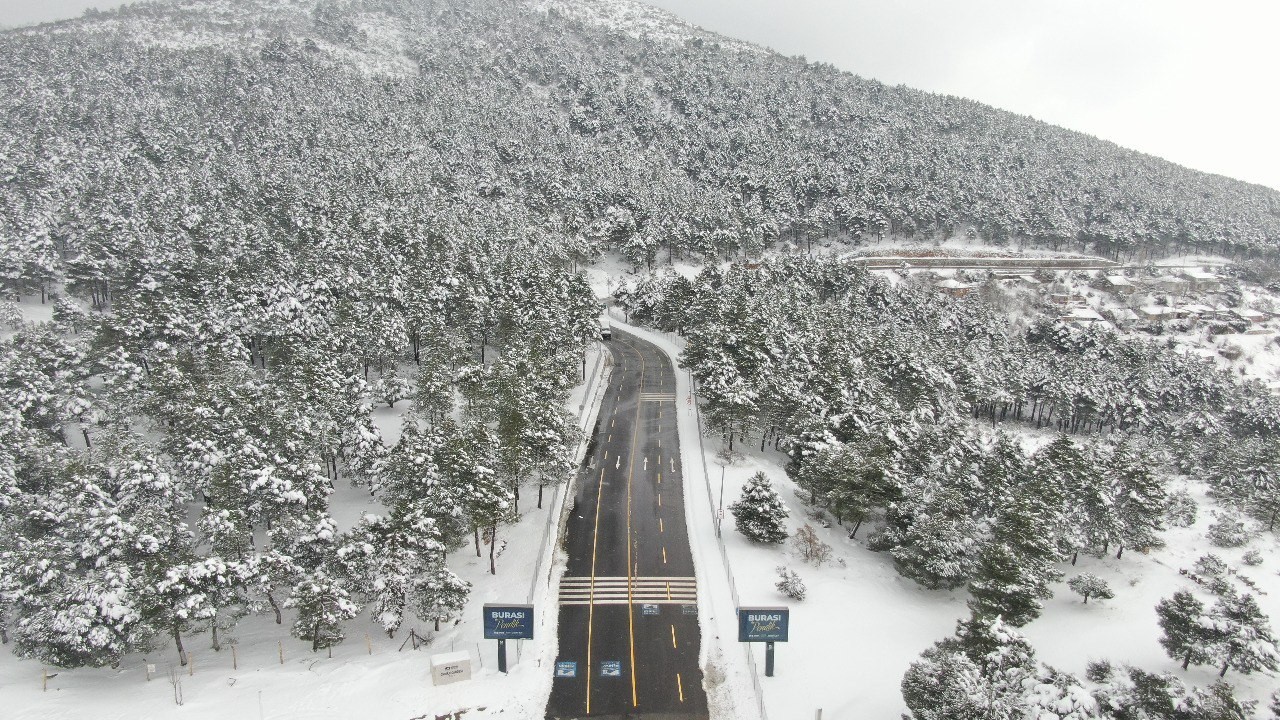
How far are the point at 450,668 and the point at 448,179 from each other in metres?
115

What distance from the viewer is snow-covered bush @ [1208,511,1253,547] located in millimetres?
53750

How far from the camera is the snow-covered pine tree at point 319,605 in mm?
31719

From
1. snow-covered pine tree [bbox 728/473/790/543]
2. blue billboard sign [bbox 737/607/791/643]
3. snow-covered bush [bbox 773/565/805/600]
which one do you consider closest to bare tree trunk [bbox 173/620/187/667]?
blue billboard sign [bbox 737/607/791/643]

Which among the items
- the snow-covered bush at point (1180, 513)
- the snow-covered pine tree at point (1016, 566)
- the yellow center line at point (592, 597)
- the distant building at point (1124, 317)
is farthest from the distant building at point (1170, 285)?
the yellow center line at point (592, 597)

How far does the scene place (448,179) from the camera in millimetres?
129250

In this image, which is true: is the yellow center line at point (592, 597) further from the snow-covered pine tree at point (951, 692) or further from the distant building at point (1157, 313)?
the distant building at point (1157, 313)

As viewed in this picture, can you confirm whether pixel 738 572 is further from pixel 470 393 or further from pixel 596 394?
pixel 596 394

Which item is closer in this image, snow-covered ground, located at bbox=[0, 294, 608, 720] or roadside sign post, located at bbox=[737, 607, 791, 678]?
snow-covered ground, located at bbox=[0, 294, 608, 720]

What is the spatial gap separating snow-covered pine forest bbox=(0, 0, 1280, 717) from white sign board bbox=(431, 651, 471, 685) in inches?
113

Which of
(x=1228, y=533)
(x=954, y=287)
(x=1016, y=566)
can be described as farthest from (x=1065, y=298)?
(x=1016, y=566)

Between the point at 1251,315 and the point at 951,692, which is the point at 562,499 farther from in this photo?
the point at 1251,315

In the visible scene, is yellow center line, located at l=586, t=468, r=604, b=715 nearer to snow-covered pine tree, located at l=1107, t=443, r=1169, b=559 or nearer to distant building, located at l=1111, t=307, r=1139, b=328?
snow-covered pine tree, located at l=1107, t=443, r=1169, b=559


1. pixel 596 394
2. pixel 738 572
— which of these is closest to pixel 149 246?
pixel 596 394

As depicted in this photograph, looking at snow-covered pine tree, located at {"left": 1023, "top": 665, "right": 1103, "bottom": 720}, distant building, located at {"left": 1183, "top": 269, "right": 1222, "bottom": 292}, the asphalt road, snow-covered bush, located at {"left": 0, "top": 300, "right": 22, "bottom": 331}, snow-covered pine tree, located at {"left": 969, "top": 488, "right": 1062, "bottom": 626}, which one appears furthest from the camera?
distant building, located at {"left": 1183, "top": 269, "right": 1222, "bottom": 292}
